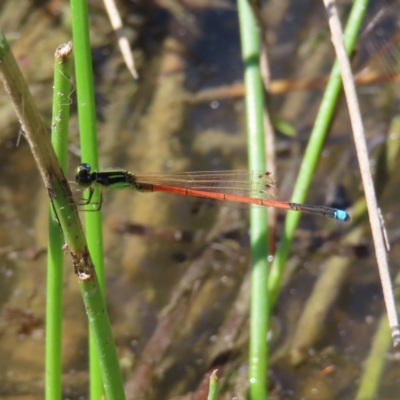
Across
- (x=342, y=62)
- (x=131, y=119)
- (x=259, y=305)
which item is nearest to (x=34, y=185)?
(x=131, y=119)

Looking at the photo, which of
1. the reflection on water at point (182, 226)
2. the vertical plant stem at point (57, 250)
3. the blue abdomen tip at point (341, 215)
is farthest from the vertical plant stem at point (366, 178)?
the reflection on water at point (182, 226)

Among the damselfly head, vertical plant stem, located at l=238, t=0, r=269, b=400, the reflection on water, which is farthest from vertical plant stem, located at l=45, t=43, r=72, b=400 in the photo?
the reflection on water

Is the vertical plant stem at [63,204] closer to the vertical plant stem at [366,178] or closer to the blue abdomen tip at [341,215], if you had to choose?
the vertical plant stem at [366,178]

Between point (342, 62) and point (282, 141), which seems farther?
point (282, 141)

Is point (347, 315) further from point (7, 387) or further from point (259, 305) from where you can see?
point (7, 387)

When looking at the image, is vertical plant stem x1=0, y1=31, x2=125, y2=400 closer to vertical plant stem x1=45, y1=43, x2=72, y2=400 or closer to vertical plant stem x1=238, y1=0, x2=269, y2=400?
vertical plant stem x1=45, y1=43, x2=72, y2=400

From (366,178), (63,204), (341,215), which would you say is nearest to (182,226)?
(341,215)
